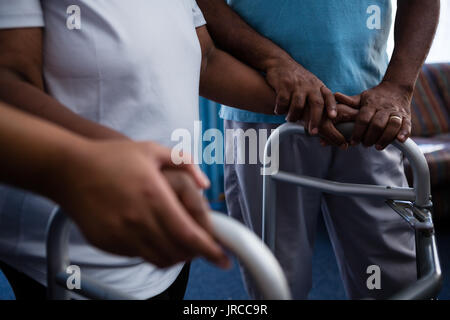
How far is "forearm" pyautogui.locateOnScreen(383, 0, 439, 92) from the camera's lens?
865 millimetres

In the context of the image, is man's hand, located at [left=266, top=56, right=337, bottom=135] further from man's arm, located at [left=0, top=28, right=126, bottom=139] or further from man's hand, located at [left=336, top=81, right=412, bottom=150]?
man's arm, located at [left=0, top=28, right=126, bottom=139]

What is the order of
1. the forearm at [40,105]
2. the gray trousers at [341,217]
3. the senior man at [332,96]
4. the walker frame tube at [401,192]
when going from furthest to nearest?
the gray trousers at [341,217] → the senior man at [332,96] → the walker frame tube at [401,192] → the forearm at [40,105]

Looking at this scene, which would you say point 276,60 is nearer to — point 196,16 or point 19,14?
point 196,16

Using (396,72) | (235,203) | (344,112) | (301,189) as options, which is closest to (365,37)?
(396,72)

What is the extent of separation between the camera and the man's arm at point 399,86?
2.35 feet

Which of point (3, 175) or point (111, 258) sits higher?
point (3, 175)

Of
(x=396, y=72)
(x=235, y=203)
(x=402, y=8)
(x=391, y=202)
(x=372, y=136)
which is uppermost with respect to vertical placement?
(x=402, y=8)

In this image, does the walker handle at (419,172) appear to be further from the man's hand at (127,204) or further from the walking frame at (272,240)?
the man's hand at (127,204)

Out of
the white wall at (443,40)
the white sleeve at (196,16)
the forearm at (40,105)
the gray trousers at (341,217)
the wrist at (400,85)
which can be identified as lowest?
the gray trousers at (341,217)

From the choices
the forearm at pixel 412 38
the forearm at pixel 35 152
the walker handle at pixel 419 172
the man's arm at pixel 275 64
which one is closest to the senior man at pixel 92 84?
the forearm at pixel 35 152

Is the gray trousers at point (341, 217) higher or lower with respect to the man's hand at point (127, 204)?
lower
